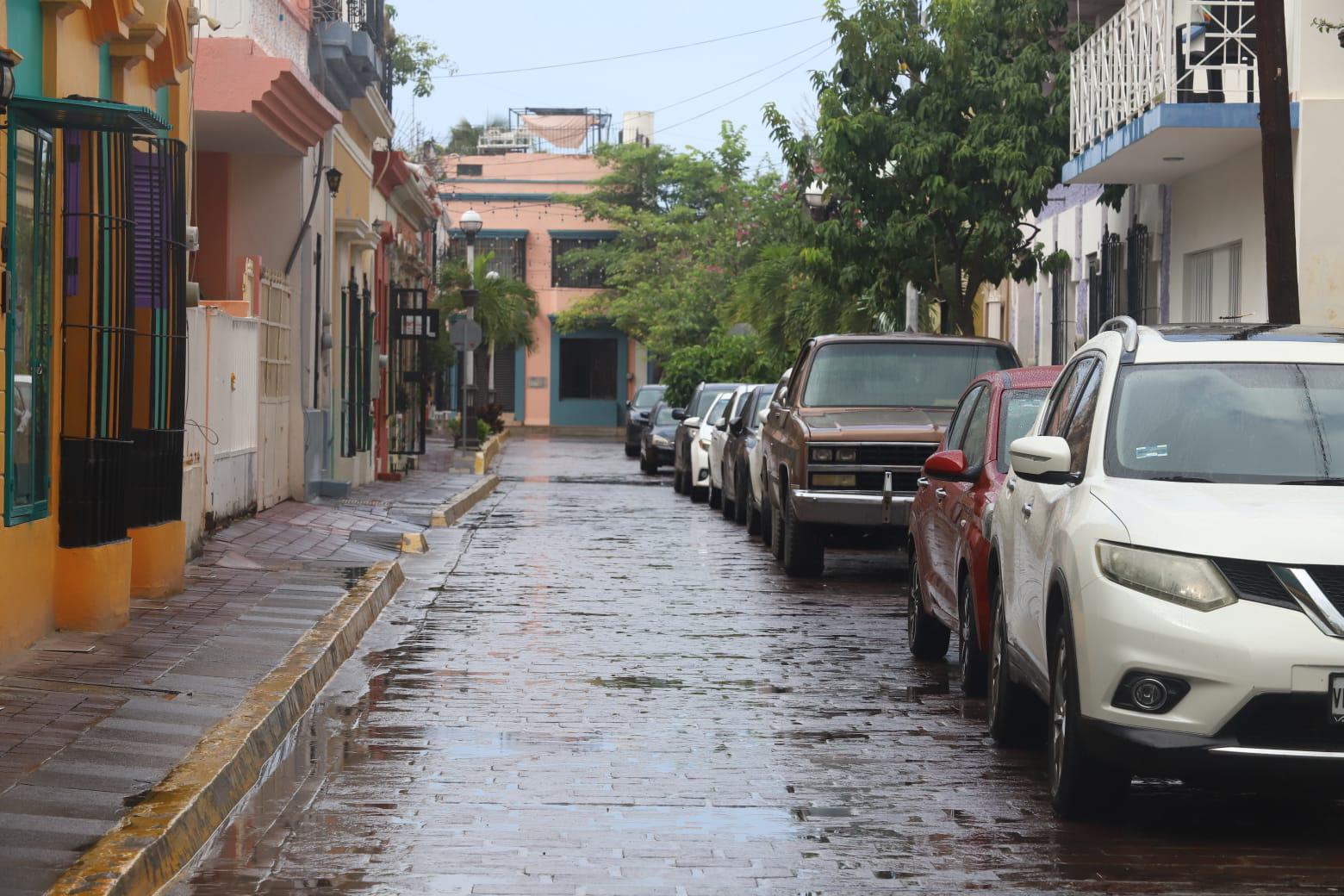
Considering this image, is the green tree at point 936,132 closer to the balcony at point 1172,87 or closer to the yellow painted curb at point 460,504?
the balcony at point 1172,87

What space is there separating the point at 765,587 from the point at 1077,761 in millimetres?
9129

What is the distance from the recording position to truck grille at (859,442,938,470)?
16.1 m

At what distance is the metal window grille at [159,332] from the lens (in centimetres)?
1290

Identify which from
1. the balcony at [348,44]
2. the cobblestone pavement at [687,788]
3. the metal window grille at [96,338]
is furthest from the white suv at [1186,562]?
the balcony at [348,44]

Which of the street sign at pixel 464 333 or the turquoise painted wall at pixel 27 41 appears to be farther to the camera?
the street sign at pixel 464 333

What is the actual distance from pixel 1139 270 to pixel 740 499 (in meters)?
5.49

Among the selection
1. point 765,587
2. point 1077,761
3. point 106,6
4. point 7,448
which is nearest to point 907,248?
point 765,587

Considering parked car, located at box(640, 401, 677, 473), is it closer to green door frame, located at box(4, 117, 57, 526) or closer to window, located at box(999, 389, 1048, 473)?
window, located at box(999, 389, 1048, 473)

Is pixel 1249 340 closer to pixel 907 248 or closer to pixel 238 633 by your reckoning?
pixel 238 633

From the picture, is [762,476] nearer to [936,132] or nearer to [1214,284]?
[1214,284]

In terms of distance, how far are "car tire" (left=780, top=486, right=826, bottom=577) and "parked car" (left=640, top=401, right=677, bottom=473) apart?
2018 cm

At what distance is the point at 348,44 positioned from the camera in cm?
2541

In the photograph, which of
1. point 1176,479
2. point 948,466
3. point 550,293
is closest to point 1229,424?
point 1176,479

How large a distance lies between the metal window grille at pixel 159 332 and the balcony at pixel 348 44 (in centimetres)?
1211
